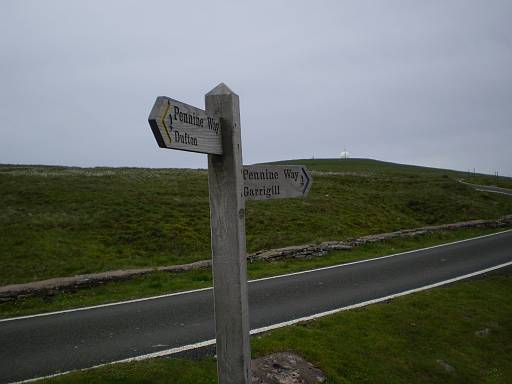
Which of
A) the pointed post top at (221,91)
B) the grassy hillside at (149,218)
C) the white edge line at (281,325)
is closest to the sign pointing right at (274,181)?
the pointed post top at (221,91)

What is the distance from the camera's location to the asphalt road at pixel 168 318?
5.89 metres

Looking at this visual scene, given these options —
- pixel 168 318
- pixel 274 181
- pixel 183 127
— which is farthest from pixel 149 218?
pixel 183 127

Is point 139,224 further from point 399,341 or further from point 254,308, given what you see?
point 399,341

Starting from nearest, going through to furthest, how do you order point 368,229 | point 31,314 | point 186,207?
point 31,314
point 186,207
point 368,229

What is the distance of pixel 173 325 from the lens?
23.4 ft

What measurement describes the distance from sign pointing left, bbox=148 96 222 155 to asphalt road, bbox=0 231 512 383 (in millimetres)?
4067

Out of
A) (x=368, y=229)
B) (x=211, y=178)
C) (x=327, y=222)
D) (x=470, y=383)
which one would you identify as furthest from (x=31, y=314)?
(x=368, y=229)

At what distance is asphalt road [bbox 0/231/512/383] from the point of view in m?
5.89

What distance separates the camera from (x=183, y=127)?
2.80m

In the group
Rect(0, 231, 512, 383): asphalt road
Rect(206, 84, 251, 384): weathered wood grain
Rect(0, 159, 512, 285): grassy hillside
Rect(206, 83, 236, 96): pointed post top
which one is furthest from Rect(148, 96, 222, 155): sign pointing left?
Rect(0, 159, 512, 285): grassy hillside

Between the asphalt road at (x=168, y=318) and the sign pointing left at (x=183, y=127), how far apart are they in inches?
160

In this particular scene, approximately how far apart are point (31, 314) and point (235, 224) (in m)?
7.16

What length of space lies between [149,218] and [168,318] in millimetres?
12977

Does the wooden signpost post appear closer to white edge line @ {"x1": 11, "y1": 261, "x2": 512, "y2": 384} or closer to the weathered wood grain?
the weathered wood grain
